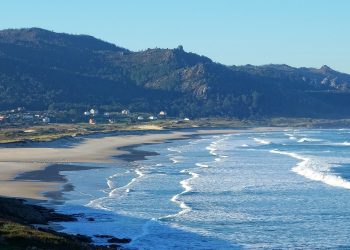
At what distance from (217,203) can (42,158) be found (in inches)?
1295

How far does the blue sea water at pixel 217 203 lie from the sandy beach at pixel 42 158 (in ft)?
8.12

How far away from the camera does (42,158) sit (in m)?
67.2

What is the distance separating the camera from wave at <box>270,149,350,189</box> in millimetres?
46969

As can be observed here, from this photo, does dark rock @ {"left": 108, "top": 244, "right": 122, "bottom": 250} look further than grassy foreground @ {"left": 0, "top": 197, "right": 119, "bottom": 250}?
Yes

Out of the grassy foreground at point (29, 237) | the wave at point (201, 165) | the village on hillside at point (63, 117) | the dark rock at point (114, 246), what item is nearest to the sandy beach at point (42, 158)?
the wave at point (201, 165)

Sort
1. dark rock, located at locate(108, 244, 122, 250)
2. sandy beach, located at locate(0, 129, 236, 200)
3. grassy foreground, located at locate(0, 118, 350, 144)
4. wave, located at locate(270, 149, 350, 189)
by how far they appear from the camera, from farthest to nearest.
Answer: grassy foreground, located at locate(0, 118, 350, 144) → wave, located at locate(270, 149, 350, 189) → sandy beach, located at locate(0, 129, 236, 200) → dark rock, located at locate(108, 244, 122, 250)

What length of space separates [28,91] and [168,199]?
161m

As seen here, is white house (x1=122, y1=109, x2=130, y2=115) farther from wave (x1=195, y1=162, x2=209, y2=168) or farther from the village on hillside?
wave (x1=195, y1=162, x2=209, y2=168)

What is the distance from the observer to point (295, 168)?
2272 inches

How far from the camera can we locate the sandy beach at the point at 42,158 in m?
43.5

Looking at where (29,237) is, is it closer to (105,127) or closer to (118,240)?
(118,240)

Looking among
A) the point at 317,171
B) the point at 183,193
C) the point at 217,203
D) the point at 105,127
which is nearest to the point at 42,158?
the point at 317,171

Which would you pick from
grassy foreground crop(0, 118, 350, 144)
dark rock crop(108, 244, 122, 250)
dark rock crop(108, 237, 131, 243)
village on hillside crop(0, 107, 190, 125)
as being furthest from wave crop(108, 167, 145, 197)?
village on hillside crop(0, 107, 190, 125)

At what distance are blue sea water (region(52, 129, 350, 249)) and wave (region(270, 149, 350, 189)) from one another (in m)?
0.07
